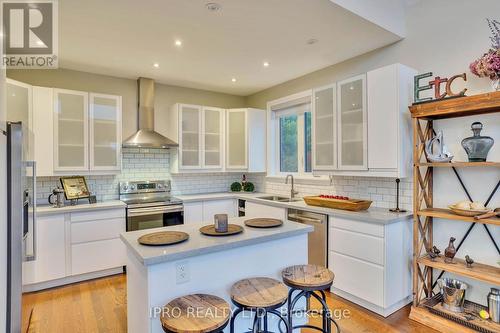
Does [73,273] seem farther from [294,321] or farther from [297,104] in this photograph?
[297,104]

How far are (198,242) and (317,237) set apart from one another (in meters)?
1.73

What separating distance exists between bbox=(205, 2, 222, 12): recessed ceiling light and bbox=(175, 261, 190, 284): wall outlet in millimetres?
1942

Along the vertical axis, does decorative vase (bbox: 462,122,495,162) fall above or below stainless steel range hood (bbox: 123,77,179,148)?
below

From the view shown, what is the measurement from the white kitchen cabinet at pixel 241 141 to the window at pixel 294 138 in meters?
0.36

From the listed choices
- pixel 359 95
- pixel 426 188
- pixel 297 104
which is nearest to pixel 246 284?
pixel 426 188

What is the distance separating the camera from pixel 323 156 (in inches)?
134

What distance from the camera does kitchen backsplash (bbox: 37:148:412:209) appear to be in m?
3.10

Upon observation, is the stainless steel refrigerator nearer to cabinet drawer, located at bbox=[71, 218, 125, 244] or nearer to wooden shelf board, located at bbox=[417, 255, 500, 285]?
cabinet drawer, located at bbox=[71, 218, 125, 244]

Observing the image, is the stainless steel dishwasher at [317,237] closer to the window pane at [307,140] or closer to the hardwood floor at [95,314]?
the hardwood floor at [95,314]

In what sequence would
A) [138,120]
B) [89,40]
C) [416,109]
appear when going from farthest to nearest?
1. [138,120]
2. [89,40]
3. [416,109]

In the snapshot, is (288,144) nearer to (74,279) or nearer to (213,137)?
(213,137)

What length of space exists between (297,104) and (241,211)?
1885mm

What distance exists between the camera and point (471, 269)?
2.20 metres

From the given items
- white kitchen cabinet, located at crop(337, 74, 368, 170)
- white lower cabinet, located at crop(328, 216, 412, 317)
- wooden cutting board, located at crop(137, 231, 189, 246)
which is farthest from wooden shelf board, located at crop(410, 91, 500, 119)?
wooden cutting board, located at crop(137, 231, 189, 246)
